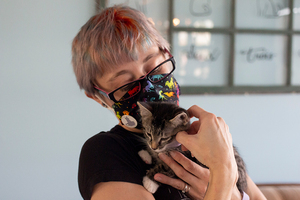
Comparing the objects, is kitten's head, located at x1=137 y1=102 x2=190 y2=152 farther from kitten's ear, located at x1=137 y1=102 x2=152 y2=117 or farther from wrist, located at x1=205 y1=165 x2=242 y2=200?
wrist, located at x1=205 y1=165 x2=242 y2=200

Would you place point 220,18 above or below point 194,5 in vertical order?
below

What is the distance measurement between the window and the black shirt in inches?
47.2

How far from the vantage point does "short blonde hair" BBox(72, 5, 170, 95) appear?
963mm

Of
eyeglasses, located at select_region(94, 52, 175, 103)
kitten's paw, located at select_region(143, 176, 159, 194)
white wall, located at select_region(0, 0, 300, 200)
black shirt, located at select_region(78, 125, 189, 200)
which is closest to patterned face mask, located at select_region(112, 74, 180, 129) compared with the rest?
eyeglasses, located at select_region(94, 52, 175, 103)

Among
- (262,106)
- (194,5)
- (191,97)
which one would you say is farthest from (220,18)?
(262,106)

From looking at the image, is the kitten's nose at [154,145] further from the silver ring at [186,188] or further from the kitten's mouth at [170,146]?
the silver ring at [186,188]

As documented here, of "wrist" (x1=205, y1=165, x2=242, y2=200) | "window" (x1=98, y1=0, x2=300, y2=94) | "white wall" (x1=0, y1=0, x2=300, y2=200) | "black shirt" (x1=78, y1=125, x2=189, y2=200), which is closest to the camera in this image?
"wrist" (x1=205, y1=165, x2=242, y2=200)

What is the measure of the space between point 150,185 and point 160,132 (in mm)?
267

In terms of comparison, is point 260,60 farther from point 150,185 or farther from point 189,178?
point 150,185

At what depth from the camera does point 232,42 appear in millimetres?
2055

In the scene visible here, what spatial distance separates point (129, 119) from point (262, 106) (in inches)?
68.8

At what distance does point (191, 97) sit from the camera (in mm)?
2076

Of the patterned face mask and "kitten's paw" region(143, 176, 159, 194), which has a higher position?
the patterned face mask

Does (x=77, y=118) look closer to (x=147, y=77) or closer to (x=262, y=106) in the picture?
(x=147, y=77)
